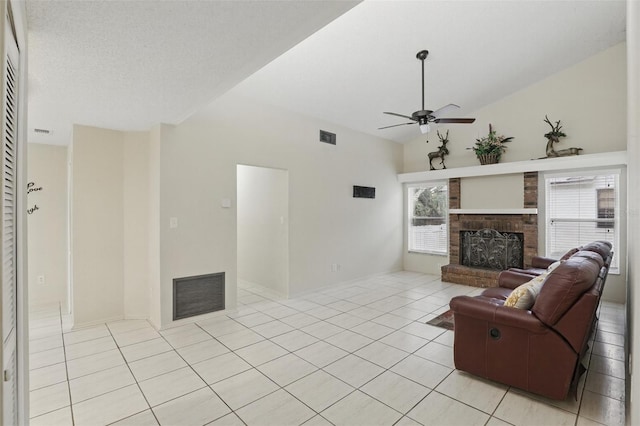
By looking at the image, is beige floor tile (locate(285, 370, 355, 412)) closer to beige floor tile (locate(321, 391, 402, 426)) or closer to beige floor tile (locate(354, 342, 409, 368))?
beige floor tile (locate(321, 391, 402, 426))

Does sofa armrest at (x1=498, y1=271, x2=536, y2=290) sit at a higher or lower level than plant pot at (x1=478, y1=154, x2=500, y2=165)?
lower

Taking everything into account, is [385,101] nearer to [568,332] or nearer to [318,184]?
[318,184]

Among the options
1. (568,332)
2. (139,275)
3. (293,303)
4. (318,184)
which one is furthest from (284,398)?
(318,184)

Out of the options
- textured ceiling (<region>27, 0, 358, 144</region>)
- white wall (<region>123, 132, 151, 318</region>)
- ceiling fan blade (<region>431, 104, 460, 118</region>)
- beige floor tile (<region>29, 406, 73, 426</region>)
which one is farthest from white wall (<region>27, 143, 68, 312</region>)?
ceiling fan blade (<region>431, 104, 460, 118</region>)

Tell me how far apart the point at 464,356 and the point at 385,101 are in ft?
13.2

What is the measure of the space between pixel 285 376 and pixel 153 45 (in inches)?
105

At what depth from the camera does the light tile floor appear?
7.04 ft

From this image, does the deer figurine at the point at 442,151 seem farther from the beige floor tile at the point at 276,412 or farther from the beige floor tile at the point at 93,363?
the beige floor tile at the point at 93,363

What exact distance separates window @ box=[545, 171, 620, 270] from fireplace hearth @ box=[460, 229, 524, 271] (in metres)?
0.47

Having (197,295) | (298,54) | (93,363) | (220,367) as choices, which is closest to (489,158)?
(298,54)

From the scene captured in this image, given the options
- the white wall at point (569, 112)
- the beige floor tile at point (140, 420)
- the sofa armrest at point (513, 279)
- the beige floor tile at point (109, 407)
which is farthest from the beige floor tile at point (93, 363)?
A: the white wall at point (569, 112)

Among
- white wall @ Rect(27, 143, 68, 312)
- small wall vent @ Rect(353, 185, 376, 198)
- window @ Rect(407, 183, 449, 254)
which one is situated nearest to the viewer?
white wall @ Rect(27, 143, 68, 312)

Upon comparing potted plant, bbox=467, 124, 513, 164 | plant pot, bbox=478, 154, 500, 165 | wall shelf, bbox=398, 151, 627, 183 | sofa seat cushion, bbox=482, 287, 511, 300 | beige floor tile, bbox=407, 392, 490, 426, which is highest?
potted plant, bbox=467, 124, 513, 164

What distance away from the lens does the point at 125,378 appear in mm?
2615
